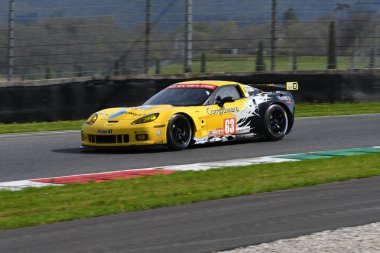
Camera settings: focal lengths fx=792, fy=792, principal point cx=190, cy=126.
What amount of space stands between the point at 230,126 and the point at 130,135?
1773 mm

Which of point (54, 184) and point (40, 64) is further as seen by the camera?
point (40, 64)

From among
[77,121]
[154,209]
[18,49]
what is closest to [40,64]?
[18,49]

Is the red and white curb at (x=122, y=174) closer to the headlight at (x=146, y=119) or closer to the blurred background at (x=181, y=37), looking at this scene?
the headlight at (x=146, y=119)

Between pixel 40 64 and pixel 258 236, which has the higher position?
pixel 40 64

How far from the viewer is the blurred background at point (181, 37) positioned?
1642 cm

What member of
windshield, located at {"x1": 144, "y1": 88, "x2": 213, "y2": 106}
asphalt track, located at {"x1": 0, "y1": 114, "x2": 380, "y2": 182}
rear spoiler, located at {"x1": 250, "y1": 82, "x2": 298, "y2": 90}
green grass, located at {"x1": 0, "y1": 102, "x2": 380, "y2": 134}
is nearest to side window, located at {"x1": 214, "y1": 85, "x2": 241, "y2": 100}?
windshield, located at {"x1": 144, "y1": 88, "x2": 213, "y2": 106}

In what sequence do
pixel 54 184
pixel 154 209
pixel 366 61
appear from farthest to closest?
pixel 366 61 < pixel 54 184 < pixel 154 209

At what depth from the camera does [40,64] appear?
53.7 feet

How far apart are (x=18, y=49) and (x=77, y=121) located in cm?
207

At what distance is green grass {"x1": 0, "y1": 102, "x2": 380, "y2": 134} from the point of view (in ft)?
48.1

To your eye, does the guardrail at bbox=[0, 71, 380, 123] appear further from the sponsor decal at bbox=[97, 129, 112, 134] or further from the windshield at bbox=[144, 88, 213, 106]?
the sponsor decal at bbox=[97, 129, 112, 134]

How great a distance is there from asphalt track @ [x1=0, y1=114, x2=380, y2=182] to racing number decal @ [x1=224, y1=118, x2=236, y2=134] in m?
0.24

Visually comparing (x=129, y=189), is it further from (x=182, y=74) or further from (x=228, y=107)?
(x=182, y=74)

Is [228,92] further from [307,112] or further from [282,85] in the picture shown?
[307,112]
